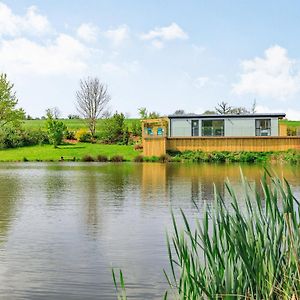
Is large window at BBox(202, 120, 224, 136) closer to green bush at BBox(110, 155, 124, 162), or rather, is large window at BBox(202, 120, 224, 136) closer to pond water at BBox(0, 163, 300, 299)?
green bush at BBox(110, 155, 124, 162)

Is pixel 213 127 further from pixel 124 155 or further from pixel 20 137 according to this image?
pixel 20 137

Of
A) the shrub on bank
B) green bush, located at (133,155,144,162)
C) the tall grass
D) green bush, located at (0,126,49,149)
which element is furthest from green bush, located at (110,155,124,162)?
the tall grass

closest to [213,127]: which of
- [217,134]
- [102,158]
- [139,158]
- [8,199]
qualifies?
[217,134]

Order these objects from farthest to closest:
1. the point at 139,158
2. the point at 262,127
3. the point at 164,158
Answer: the point at 262,127
the point at 139,158
the point at 164,158

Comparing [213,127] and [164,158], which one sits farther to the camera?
[213,127]

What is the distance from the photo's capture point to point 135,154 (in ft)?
145

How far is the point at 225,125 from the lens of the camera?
4359 centimetres

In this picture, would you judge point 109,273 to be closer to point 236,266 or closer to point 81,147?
point 236,266

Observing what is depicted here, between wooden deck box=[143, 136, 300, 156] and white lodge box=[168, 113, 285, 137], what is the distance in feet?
3.91

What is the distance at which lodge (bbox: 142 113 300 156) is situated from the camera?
42.3 m

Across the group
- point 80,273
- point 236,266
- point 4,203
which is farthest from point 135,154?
point 236,266

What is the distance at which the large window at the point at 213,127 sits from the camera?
43688 mm

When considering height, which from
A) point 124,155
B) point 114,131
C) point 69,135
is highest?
point 114,131

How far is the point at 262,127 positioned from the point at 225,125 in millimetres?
2922
